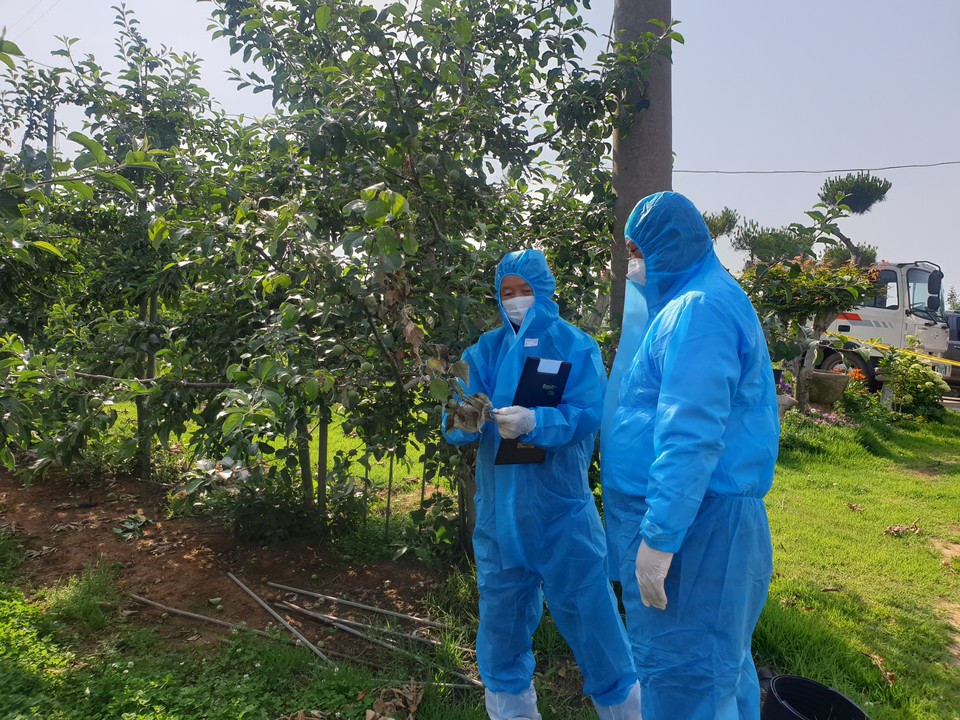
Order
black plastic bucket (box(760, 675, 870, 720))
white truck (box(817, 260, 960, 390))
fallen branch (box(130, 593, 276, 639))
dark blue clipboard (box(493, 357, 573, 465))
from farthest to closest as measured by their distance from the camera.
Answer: white truck (box(817, 260, 960, 390))
fallen branch (box(130, 593, 276, 639))
dark blue clipboard (box(493, 357, 573, 465))
black plastic bucket (box(760, 675, 870, 720))

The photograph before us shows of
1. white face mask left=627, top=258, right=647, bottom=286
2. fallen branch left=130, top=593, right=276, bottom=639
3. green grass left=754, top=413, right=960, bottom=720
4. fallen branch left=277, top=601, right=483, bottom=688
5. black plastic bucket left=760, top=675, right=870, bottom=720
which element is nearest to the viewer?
white face mask left=627, top=258, right=647, bottom=286

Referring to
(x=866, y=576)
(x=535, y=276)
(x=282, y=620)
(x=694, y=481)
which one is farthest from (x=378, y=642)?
(x=866, y=576)

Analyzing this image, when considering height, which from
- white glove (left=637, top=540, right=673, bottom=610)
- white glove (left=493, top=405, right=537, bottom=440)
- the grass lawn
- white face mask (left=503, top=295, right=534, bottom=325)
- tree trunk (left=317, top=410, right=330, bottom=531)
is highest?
white face mask (left=503, top=295, right=534, bottom=325)

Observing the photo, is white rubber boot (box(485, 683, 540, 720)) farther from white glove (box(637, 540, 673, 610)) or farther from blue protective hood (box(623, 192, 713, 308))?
blue protective hood (box(623, 192, 713, 308))

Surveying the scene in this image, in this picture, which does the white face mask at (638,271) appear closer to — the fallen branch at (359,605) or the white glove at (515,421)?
the white glove at (515,421)

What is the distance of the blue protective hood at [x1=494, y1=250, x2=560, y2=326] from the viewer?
2.30 metres

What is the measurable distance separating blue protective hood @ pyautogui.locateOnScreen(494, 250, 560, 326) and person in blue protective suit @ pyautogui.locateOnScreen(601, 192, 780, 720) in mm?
603

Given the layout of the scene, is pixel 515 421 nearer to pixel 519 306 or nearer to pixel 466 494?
pixel 519 306

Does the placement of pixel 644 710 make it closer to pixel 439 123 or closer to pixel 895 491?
pixel 439 123

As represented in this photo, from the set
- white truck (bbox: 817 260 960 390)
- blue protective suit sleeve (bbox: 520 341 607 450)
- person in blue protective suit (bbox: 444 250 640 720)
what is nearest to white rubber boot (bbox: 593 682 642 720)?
person in blue protective suit (bbox: 444 250 640 720)

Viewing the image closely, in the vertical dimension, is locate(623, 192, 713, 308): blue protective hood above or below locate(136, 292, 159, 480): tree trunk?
above

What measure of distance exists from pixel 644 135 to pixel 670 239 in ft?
5.37

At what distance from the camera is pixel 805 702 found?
2.25 meters

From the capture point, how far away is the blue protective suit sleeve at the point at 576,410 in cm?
212
